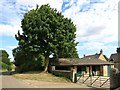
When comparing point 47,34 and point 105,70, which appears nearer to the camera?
point 47,34

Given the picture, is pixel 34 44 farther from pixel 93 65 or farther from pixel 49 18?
pixel 93 65

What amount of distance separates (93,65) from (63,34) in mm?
8551

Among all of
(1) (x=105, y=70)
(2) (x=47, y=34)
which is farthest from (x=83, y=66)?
(2) (x=47, y=34)

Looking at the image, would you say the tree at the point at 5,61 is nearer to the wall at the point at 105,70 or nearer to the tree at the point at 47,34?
the tree at the point at 47,34

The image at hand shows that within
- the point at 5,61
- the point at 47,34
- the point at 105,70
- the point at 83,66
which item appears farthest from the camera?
the point at 5,61

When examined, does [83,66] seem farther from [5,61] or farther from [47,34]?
[5,61]

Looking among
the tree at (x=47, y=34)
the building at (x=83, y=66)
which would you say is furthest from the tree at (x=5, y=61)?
the tree at (x=47, y=34)

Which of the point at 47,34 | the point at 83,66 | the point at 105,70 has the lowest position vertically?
the point at 105,70

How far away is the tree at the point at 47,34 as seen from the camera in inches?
1594

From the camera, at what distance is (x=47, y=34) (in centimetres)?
4019

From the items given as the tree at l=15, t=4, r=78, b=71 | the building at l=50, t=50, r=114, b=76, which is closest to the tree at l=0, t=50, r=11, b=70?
the building at l=50, t=50, r=114, b=76

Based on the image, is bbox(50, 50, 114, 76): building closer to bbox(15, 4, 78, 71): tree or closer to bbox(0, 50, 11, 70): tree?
bbox(15, 4, 78, 71): tree

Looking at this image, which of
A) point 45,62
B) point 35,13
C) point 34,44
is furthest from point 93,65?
point 35,13

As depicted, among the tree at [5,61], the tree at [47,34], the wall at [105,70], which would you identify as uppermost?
the tree at [47,34]
